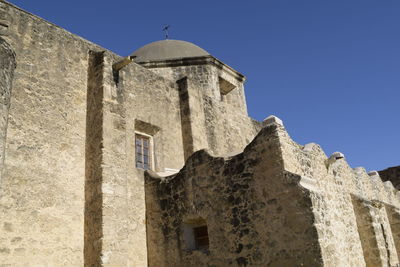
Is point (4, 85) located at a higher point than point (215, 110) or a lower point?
lower

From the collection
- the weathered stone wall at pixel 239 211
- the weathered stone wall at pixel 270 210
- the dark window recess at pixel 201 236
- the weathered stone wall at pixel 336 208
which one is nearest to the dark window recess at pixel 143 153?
the weathered stone wall at pixel 270 210

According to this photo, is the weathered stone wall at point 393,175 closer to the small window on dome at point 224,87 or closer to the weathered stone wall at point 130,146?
the small window on dome at point 224,87

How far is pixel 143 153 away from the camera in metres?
9.13

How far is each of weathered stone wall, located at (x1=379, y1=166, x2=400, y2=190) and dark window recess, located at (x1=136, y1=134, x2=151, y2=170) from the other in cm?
1407

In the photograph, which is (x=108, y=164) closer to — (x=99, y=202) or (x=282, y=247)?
(x=99, y=202)

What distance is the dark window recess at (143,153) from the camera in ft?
29.4

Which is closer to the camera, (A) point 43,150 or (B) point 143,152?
(A) point 43,150

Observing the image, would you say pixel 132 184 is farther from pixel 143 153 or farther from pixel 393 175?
pixel 393 175

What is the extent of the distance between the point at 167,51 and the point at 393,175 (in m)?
12.6

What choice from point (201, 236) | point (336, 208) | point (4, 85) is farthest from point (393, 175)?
point (4, 85)

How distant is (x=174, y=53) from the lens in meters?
13.9

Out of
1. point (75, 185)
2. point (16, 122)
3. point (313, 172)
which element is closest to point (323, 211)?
point (313, 172)

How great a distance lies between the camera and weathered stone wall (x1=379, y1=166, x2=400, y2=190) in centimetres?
1840

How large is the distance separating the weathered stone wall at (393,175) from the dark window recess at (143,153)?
14071 mm
